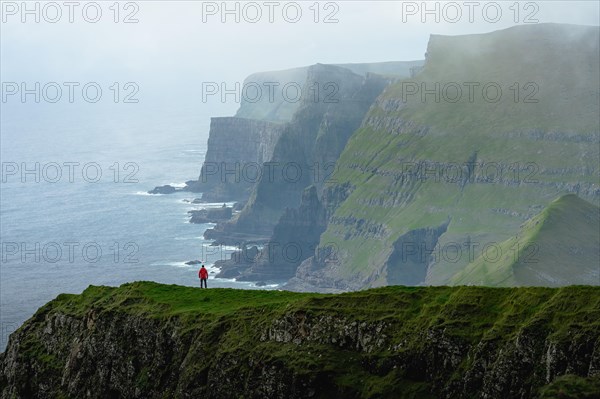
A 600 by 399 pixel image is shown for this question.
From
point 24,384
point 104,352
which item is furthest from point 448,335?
point 24,384

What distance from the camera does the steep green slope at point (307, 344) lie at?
55.1m

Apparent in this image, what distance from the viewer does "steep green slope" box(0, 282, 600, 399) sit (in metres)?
55.1

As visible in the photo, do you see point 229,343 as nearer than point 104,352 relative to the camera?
Yes

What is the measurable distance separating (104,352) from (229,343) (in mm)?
12078

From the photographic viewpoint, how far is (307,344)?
208ft

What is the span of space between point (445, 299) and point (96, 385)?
2590cm

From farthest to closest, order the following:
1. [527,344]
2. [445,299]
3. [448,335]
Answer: [445,299] → [448,335] → [527,344]

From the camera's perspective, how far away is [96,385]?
241ft

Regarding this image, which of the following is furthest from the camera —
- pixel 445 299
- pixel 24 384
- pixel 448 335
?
pixel 24 384

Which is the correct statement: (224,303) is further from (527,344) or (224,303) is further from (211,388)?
(527,344)

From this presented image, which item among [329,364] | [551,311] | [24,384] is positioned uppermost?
[551,311]

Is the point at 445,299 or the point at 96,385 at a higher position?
the point at 445,299

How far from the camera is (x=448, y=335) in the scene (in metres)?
58.6

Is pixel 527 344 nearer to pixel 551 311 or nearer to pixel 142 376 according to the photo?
pixel 551 311
